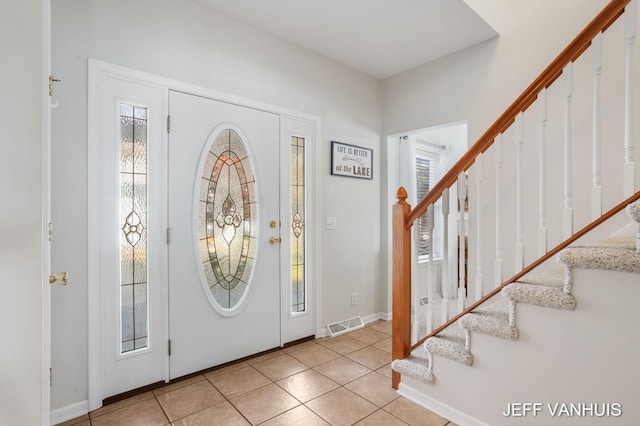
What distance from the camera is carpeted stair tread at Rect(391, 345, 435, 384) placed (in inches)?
76.2

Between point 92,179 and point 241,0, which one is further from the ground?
point 241,0

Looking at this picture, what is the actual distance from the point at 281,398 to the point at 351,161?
7.34 ft

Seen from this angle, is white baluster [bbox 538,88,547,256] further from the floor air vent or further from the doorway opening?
the floor air vent

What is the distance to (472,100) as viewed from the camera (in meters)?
2.83

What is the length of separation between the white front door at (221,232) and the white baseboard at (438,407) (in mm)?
1166

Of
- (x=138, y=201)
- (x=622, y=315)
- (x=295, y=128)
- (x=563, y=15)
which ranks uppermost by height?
(x=563, y=15)

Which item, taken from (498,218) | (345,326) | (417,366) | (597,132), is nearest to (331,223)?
(345,326)

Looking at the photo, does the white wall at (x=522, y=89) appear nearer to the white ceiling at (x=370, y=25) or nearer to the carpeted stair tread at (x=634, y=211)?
the white ceiling at (x=370, y=25)

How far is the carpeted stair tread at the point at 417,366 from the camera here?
1.94 meters

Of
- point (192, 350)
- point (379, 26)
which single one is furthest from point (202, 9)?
point (192, 350)

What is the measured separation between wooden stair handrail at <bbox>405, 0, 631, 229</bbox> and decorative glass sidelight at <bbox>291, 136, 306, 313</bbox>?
3.64 ft

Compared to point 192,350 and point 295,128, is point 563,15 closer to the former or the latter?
point 295,128

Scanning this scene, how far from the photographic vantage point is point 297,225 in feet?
9.56

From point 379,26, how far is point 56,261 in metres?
2.79
